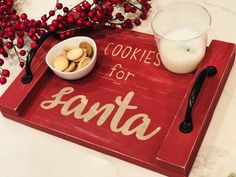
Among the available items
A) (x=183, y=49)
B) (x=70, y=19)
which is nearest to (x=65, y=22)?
(x=70, y=19)

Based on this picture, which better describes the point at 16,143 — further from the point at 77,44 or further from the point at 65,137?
the point at 77,44

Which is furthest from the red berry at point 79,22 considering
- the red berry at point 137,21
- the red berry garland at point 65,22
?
the red berry at point 137,21

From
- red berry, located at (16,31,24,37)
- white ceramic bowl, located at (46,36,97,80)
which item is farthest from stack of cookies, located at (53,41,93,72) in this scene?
red berry, located at (16,31,24,37)

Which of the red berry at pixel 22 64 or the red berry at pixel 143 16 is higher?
the red berry at pixel 22 64

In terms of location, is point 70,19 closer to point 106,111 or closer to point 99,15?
point 99,15

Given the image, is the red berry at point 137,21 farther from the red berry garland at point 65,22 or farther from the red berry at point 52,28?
the red berry at point 52,28

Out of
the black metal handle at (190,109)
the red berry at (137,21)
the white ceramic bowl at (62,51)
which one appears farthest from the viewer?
the red berry at (137,21)

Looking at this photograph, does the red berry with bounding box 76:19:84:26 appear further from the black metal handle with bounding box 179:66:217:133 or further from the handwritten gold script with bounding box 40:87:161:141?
the black metal handle with bounding box 179:66:217:133

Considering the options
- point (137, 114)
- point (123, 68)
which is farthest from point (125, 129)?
point (123, 68)
